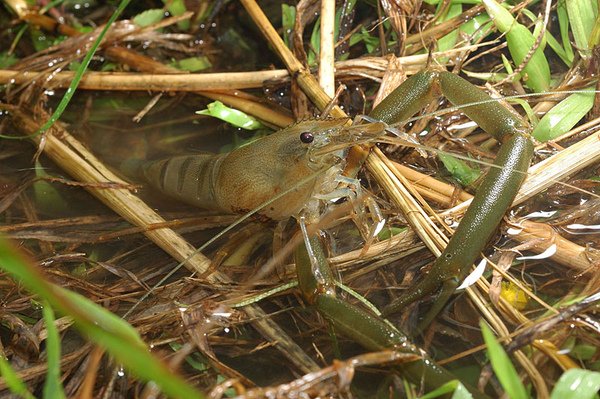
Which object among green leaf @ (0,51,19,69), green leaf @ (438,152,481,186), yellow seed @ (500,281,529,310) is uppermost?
green leaf @ (0,51,19,69)

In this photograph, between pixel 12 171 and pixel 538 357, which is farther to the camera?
pixel 12 171

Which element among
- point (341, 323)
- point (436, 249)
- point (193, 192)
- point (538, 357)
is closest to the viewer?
point (538, 357)

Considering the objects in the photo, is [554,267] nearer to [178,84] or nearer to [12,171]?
[178,84]

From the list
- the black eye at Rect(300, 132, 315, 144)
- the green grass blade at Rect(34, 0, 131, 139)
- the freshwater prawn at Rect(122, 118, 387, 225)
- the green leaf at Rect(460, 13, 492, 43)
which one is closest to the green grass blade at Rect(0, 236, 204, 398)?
the freshwater prawn at Rect(122, 118, 387, 225)

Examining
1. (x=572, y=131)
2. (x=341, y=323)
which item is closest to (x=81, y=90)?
(x=341, y=323)

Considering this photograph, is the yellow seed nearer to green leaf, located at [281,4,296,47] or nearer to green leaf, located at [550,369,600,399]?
green leaf, located at [550,369,600,399]
